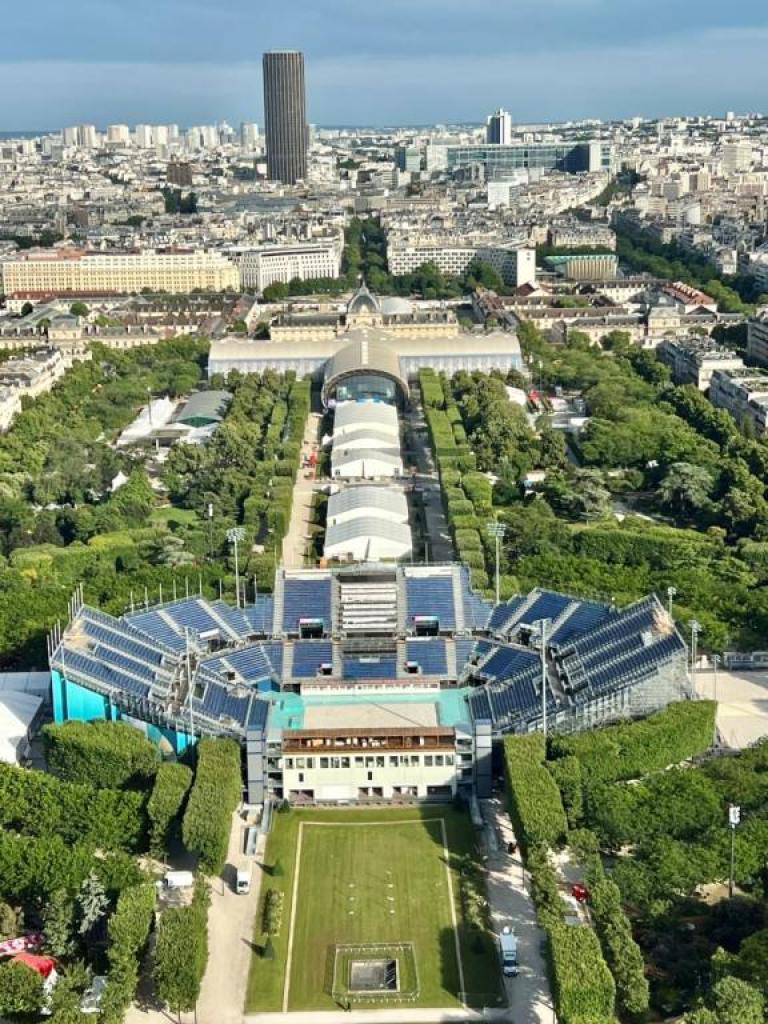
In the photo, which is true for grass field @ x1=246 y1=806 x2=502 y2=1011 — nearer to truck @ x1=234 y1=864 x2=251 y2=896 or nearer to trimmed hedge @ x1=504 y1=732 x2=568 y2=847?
truck @ x1=234 y1=864 x2=251 y2=896

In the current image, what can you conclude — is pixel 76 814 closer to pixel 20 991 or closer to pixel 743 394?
pixel 20 991

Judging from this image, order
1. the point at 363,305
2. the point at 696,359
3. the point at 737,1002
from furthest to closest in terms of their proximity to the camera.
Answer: the point at 363,305 < the point at 696,359 < the point at 737,1002

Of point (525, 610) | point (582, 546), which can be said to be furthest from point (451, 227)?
point (525, 610)

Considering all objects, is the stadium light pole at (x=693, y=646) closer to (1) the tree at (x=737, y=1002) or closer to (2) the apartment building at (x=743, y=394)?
(1) the tree at (x=737, y=1002)

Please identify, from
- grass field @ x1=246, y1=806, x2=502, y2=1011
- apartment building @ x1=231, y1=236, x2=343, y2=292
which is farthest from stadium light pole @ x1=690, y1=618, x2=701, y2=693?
apartment building @ x1=231, y1=236, x2=343, y2=292

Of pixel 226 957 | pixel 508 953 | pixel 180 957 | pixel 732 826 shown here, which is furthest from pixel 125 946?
pixel 732 826

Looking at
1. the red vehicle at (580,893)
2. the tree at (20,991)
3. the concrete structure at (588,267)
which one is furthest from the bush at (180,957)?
Result: the concrete structure at (588,267)
